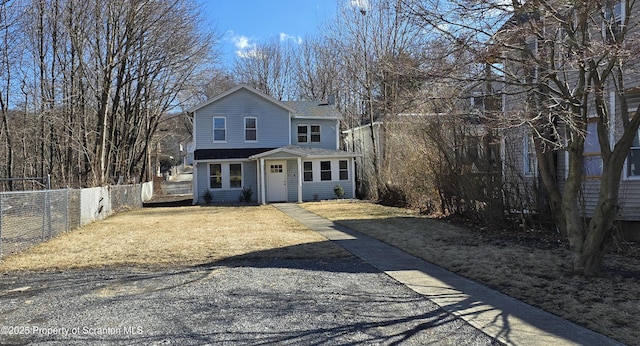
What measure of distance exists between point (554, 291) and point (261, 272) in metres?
4.25

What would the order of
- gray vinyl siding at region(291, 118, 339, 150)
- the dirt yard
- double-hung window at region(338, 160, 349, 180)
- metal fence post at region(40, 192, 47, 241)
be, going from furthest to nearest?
gray vinyl siding at region(291, 118, 339, 150) < double-hung window at region(338, 160, 349, 180) < metal fence post at region(40, 192, 47, 241) < the dirt yard

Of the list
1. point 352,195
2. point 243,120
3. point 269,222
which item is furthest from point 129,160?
point 269,222

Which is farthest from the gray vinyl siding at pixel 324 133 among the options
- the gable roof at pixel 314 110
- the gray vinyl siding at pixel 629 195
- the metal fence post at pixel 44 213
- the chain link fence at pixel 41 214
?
the gray vinyl siding at pixel 629 195

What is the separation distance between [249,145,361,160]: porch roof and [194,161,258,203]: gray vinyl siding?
1.77 metres

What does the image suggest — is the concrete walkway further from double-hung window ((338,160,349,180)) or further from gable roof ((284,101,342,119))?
gable roof ((284,101,342,119))

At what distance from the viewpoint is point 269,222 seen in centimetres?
1527

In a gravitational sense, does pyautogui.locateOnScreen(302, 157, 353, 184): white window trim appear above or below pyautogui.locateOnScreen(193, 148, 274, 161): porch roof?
below

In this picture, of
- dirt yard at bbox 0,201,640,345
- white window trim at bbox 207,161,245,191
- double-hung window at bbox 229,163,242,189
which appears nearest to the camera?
dirt yard at bbox 0,201,640,345

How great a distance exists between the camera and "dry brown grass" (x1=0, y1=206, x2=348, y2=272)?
8.58 meters

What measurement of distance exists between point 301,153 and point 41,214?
14.1m

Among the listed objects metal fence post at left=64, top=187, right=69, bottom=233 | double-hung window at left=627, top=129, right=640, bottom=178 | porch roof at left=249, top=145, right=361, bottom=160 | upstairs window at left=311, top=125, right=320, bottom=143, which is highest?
upstairs window at left=311, top=125, right=320, bottom=143

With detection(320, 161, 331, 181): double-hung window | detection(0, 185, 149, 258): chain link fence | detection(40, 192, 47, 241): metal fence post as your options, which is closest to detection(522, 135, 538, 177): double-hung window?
detection(0, 185, 149, 258): chain link fence

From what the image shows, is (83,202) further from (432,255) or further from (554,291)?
(554,291)

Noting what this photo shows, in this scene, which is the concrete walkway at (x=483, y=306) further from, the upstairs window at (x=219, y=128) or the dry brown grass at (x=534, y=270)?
the upstairs window at (x=219, y=128)
